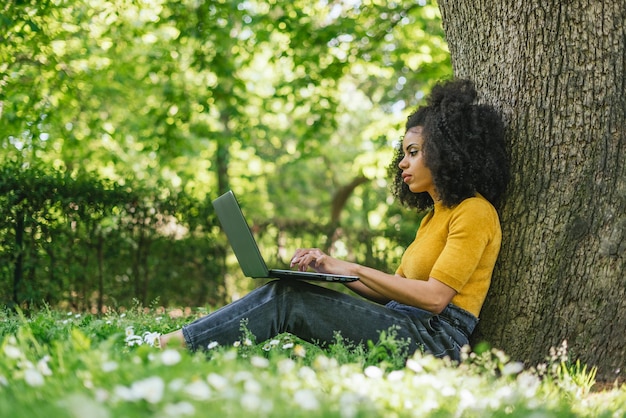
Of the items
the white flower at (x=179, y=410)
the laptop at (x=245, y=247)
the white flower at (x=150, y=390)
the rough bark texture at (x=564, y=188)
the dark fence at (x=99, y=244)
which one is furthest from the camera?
A: the dark fence at (x=99, y=244)

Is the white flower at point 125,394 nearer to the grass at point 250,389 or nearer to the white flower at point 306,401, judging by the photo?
the grass at point 250,389

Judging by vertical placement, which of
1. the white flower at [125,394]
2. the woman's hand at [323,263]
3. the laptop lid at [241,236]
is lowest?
the white flower at [125,394]

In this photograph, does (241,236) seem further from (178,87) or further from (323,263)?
(178,87)

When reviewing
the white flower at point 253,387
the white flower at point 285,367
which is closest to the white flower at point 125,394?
the white flower at point 253,387

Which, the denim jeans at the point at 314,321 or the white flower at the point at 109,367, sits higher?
the white flower at the point at 109,367

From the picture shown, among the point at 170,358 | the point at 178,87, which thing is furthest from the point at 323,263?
the point at 178,87

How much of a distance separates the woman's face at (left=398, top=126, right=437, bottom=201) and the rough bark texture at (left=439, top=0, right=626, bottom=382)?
0.45 m

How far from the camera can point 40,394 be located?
2.23 m

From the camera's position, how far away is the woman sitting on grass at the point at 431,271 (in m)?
3.32

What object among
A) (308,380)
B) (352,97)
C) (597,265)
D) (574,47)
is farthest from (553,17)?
(352,97)

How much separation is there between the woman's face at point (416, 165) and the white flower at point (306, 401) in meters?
1.89

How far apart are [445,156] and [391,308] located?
2.79ft

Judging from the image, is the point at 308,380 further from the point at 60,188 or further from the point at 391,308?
the point at 60,188

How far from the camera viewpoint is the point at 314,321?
11.1 feet
